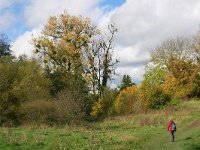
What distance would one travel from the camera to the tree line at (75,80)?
4762 cm

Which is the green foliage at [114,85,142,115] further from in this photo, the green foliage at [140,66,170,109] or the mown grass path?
the mown grass path

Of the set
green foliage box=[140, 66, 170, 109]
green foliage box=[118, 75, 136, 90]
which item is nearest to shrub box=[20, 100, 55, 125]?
green foliage box=[140, 66, 170, 109]

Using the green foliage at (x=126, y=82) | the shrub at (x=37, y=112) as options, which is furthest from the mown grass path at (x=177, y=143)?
the green foliage at (x=126, y=82)

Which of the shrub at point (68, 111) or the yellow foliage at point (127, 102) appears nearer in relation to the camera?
the shrub at point (68, 111)

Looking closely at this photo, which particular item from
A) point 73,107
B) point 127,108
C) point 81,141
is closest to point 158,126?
point 73,107

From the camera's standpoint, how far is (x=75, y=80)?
59250mm

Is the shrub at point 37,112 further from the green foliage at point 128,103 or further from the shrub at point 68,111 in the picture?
the green foliage at point 128,103

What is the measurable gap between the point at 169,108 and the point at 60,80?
681 inches

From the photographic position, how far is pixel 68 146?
27047 millimetres

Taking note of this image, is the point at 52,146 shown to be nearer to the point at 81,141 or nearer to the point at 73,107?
the point at 81,141

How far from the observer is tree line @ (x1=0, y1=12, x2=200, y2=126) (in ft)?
156

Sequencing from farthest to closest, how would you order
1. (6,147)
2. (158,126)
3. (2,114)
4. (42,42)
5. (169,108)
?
1. (42,42)
2. (169,108)
3. (2,114)
4. (158,126)
5. (6,147)

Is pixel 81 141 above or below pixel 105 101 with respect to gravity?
below

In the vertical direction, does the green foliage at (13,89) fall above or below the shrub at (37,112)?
above
